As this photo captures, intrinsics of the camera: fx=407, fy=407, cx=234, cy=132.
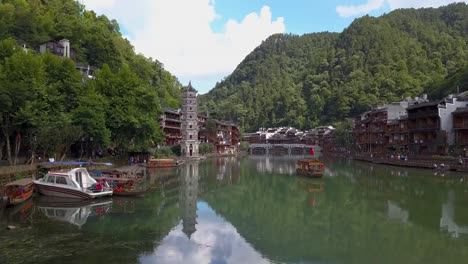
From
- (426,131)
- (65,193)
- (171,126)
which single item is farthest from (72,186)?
(171,126)

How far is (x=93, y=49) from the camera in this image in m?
78.9

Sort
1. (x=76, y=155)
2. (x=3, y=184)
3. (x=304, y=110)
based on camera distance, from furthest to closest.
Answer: (x=304, y=110)
(x=76, y=155)
(x=3, y=184)

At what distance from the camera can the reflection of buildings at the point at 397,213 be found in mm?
26422

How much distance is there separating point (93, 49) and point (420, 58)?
127288mm

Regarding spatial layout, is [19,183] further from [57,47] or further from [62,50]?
[62,50]

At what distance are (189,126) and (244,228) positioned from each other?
74.5m

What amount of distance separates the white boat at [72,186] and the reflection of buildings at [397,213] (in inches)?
809

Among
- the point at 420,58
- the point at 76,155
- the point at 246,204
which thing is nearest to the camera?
the point at 246,204

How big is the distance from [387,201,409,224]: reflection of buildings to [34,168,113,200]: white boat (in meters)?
20.5

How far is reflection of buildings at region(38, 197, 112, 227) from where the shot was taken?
2416 cm

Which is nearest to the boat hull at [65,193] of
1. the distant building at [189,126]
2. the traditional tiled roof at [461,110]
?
the traditional tiled roof at [461,110]

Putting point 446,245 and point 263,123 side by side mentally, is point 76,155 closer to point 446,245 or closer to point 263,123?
point 446,245

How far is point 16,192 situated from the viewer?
A: 26.5m

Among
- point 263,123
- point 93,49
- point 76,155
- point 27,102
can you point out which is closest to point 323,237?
point 27,102
